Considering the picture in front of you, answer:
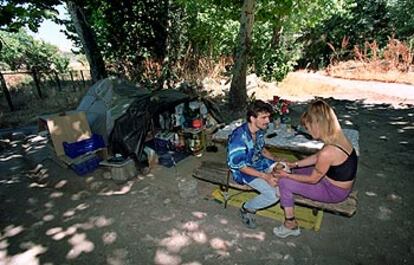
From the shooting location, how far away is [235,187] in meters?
3.50

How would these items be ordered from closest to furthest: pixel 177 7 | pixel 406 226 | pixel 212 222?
pixel 406 226 < pixel 212 222 < pixel 177 7

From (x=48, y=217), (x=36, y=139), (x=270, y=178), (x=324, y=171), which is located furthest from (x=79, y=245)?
(x=36, y=139)

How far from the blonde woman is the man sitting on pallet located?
0.57 feet

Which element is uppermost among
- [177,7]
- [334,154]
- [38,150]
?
[177,7]

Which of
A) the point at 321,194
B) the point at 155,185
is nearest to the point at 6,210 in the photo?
the point at 155,185

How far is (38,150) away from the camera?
6480mm

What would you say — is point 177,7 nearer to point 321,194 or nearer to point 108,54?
point 108,54

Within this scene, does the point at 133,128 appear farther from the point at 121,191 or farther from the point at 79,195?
the point at 79,195

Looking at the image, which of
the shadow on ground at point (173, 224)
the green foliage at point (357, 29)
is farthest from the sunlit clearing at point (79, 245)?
the green foliage at point (357, 29)

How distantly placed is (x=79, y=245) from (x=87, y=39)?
25.4 ft

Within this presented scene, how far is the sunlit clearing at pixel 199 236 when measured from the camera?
324cm

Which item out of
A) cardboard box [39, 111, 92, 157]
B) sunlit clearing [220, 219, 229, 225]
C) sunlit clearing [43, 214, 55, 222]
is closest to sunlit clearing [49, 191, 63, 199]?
sunlit clearing [43, 214, 55, 222]

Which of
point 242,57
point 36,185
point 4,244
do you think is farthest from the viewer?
point 242,57

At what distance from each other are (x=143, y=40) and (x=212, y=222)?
30.2ft
